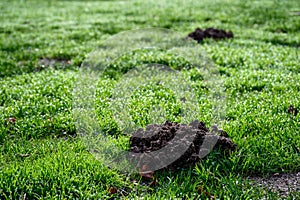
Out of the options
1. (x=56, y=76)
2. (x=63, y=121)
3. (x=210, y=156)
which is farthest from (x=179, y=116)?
(x=56, y=76)

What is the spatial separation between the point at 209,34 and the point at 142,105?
4.98 meters

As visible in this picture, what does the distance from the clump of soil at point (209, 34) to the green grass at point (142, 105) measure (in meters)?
0.42

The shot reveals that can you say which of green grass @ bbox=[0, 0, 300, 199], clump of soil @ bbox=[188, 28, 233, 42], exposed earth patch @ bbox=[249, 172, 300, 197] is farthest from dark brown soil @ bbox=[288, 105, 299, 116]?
clump of soil @ bbox=[188, 28, 233, 42]

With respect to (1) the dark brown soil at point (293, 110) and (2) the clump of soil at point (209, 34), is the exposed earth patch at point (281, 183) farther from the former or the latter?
(2) the clump of soil at point (209, 34)

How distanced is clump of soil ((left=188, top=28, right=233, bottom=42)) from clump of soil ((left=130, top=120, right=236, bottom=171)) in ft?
18.5

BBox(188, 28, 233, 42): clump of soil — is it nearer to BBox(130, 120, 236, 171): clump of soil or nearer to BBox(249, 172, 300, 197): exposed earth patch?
BBox(130, 120, 236, 171): clump of soil

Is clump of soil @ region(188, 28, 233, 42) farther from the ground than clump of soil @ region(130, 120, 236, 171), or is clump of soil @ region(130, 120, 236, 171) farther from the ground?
clump of soil @ region(188, 28, 233, 42)

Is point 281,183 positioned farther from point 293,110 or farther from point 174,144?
point 293,110

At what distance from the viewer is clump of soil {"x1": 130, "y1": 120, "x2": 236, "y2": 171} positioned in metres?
4.38

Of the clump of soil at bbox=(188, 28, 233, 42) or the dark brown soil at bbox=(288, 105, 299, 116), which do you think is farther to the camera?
the clump of soil at bbox=(188, 28, 233, 42)

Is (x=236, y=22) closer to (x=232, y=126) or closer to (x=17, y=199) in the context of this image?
(x=232, y=126)

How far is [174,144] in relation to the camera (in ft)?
14.8

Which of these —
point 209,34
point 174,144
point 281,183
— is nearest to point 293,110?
point 281,183

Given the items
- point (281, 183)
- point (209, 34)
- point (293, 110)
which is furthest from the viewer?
point (209, 34)
